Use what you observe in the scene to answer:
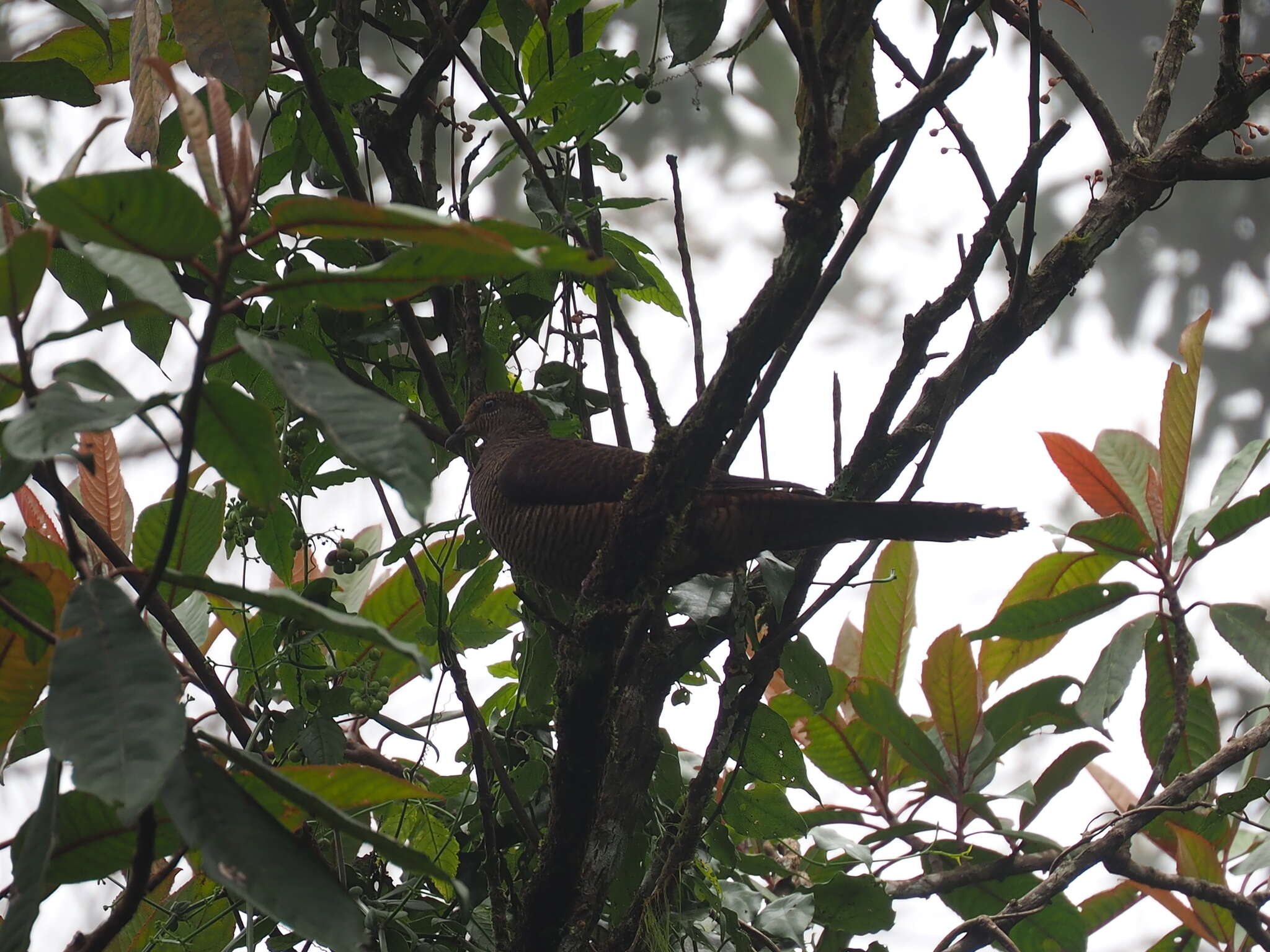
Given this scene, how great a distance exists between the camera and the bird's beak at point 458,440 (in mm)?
2033

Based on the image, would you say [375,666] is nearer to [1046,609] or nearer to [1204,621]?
[1046,609]

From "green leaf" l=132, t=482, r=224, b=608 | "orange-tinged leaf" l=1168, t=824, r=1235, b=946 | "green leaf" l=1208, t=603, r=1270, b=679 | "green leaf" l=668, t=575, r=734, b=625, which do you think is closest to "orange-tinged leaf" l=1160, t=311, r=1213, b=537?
"green leaf" l=1208, t=603, r=1270, b=679

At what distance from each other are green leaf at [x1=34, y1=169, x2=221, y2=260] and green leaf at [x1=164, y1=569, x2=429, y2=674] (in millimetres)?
281

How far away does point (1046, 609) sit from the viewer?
251 cm

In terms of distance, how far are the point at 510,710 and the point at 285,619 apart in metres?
0.64

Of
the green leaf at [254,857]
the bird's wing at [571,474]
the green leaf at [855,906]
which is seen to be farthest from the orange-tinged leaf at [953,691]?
the green leaf at [254,857]

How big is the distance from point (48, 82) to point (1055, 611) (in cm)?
231

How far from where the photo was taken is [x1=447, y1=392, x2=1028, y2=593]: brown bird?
6.11 ft

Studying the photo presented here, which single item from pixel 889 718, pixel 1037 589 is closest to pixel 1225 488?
pixel 1037 589

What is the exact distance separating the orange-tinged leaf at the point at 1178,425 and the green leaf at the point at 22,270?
2.57 meters

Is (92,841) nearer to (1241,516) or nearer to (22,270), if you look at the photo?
(22,270)

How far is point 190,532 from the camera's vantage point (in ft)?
5.76

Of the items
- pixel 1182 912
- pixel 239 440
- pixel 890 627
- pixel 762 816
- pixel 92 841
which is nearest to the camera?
pixel 239 440

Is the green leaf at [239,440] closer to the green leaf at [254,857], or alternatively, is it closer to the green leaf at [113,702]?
the green leaf at [113,702]
